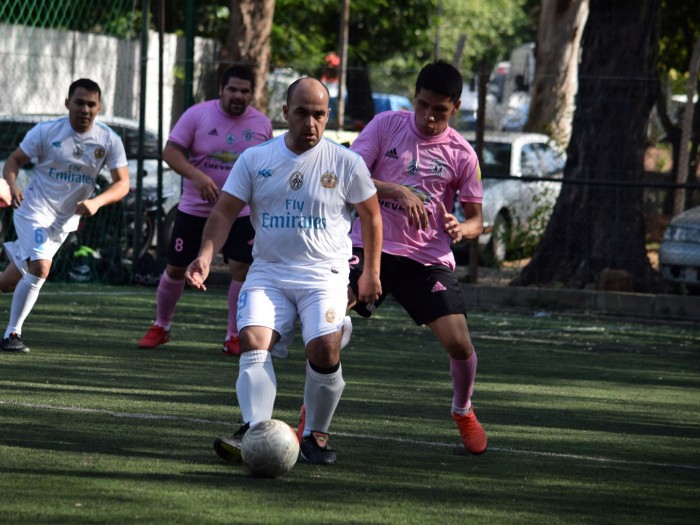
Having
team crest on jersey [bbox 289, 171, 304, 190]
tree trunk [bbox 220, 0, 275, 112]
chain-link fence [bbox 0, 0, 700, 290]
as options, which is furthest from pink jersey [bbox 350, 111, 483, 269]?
tree trunk [bbox 220, 0, 275, 112]

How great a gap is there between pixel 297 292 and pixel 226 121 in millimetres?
4583

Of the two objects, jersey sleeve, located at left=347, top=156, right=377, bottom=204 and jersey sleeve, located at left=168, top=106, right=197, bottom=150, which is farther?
jersey sleeve, located at left=168, top=106, right=197, bottom=150

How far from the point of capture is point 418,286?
719 centimetres

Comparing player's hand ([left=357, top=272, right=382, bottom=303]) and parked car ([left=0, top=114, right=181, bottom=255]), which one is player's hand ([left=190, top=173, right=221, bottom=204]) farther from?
parked car ([left=0, top=114, right=181, bottom=255])

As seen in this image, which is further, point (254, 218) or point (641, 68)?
point (641, 68)

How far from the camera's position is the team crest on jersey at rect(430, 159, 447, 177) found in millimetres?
7254

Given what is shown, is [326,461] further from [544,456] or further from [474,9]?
[474,9]

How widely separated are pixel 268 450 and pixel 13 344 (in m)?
4.60

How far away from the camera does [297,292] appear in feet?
20.9

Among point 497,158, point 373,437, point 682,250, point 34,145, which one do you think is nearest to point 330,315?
point 373,437

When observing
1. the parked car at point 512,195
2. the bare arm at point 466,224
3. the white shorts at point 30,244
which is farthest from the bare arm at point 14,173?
the parked car at point 512,195

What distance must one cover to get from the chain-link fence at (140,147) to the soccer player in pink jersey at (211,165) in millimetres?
5454

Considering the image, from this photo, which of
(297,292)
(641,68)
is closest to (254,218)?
(297,292)

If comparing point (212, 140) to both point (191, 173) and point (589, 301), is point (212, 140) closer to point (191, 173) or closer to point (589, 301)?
point (191, 173)
